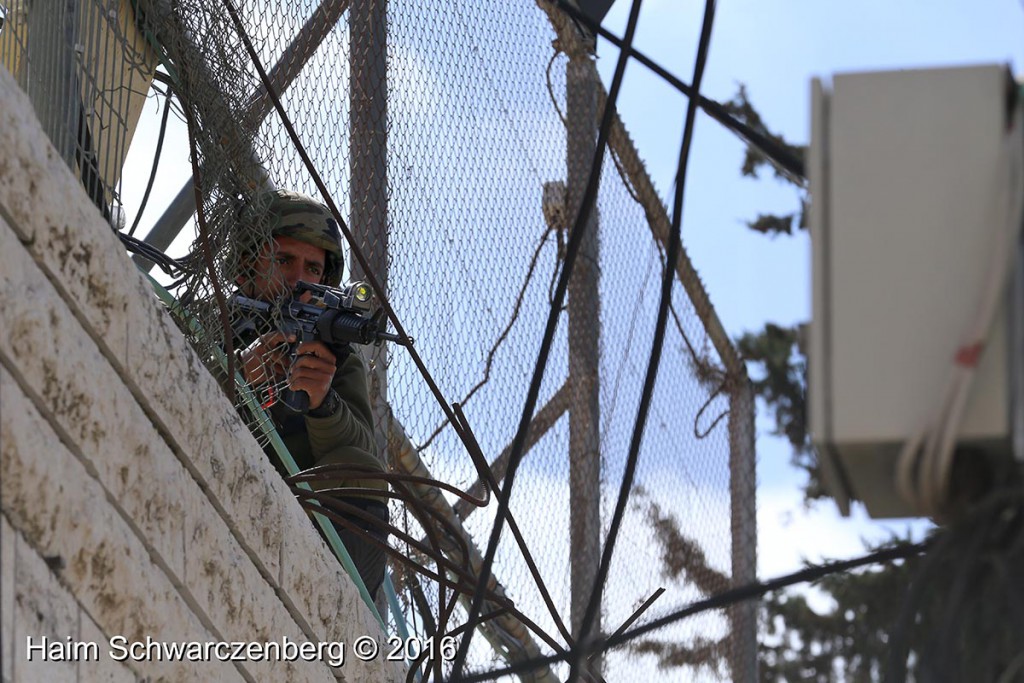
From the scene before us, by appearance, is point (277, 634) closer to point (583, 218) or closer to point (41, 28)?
point (583, 218)

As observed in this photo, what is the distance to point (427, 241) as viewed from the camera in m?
3.92

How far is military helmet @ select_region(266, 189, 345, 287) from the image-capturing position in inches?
137

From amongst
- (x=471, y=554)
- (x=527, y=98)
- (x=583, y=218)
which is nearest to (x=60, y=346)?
(x=583, y=218)

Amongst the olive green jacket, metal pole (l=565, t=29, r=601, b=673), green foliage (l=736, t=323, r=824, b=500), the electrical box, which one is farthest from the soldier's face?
green foliage (l=736, t=323, r=824, b=500)

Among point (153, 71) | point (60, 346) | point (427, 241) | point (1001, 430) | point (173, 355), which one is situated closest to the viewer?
point (1001, 430)

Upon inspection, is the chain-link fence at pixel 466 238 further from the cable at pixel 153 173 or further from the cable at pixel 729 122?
the cable at pixel 729 122

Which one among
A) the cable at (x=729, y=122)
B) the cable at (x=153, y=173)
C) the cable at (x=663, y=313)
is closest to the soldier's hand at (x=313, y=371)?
the cable at (x=153, y=173)

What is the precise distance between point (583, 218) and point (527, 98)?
7.88 feet

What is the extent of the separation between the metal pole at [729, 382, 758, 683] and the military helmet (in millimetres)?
3097

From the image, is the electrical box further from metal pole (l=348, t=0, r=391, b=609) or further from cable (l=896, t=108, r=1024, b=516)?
metal pole (l=348, t=0, r=391, b=609)

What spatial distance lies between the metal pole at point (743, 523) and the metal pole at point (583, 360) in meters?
1.96

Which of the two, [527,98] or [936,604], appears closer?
[936,604]

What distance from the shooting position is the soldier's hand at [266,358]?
3.44 metres

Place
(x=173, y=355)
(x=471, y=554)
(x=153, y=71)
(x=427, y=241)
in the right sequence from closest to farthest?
(x=173, y=355)
(x=153, y=71)
(x=427, y=241)
(x=471, y=554)
